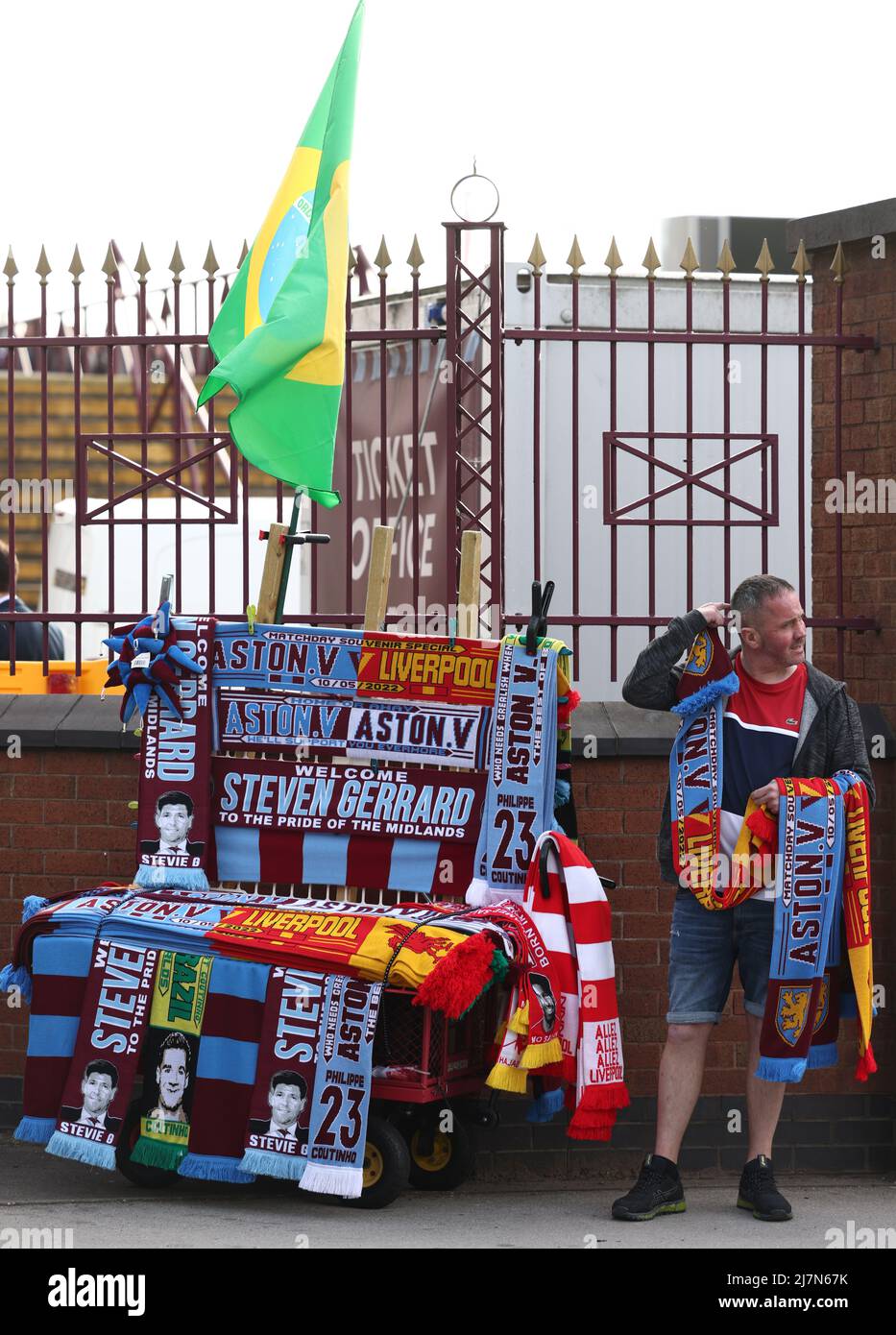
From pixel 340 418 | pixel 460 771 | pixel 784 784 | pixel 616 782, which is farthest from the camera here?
pixel 340 418

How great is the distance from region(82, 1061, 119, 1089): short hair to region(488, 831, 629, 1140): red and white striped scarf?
1.15m

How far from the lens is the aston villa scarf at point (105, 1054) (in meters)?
5.42

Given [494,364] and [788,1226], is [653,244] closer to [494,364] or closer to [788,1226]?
[494,364]

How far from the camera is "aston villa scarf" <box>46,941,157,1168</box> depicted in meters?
5.42

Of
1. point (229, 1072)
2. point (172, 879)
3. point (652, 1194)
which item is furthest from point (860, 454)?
point (229, 1072)

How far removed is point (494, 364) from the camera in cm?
635

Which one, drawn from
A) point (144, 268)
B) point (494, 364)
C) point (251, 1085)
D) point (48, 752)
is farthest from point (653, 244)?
point (251, 1085)

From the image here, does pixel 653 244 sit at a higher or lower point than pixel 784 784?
A: higher

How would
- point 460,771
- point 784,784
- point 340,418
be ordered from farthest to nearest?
point 340,418
point 460,771
point 784,784

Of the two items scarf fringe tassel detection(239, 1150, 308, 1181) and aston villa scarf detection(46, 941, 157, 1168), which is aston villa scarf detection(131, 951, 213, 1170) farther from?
scarf fringe tassel detection(239, 1150, 308, 1181)

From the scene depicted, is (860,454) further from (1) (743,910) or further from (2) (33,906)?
(2) (33,906)

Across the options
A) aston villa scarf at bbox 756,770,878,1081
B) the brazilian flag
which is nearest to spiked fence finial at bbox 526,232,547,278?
the brazilian flag

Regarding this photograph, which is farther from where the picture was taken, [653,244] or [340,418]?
[340,418]

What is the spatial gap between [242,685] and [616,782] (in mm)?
1328
